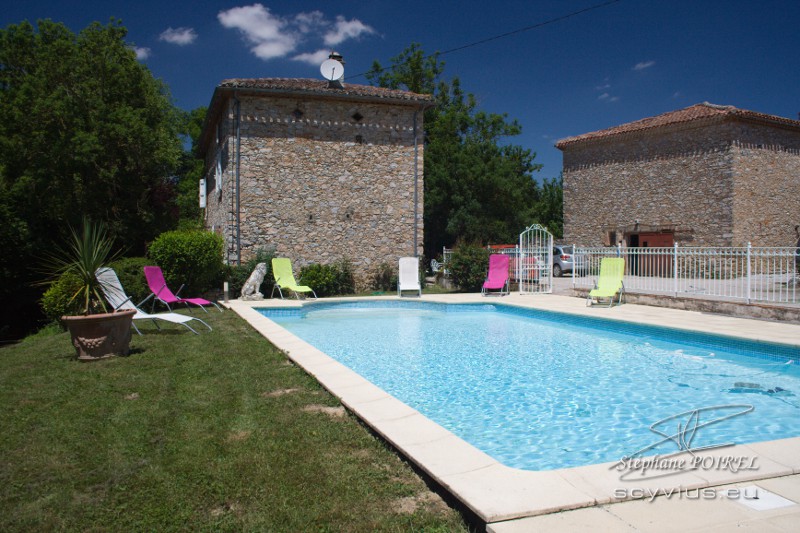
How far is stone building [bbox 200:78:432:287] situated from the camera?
1402 cm

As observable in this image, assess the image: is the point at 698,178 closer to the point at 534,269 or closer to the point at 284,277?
the point at 534,269

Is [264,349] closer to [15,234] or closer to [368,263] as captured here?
[368,263]

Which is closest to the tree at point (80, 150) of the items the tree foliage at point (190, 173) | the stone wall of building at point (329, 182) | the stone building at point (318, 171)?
the tree foliage at point (190, 173)

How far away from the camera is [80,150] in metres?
15.7

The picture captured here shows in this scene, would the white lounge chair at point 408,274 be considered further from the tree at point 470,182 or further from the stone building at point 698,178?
the stone building at point 698,178

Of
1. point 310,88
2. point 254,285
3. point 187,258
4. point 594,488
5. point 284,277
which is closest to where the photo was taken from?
point 594,488

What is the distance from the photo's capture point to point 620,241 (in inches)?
915

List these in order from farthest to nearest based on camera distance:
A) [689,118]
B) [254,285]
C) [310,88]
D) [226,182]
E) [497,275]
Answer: [689,118], [310,88], [226,182], [497,275], [254,285]

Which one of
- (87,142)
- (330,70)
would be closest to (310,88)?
(330,70)

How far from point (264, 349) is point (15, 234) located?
1389cm

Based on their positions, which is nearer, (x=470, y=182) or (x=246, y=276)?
(x=246, y=276)

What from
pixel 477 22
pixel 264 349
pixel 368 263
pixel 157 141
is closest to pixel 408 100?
pixel 477 22

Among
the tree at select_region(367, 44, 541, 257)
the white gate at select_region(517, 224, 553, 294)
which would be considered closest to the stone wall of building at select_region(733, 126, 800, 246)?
the white gate at select_region(517, 224, 553, 294)

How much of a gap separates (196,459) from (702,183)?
22006 mm
